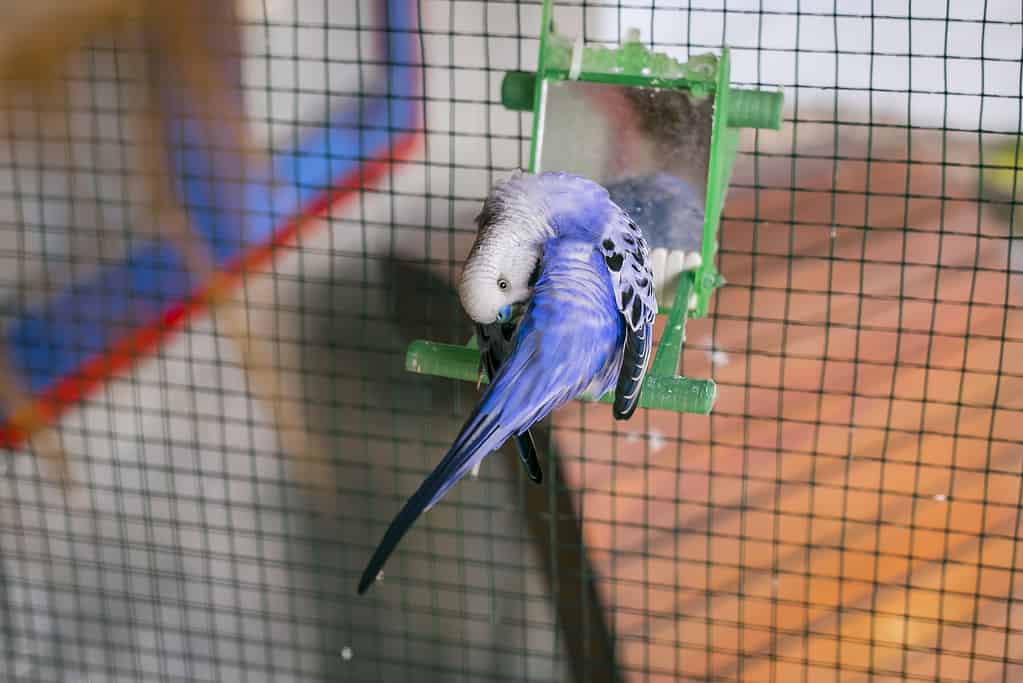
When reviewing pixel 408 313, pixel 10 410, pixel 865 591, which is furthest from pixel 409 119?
pixel 865 591

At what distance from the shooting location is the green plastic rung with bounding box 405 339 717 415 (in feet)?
3.18

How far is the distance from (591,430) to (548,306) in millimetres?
741

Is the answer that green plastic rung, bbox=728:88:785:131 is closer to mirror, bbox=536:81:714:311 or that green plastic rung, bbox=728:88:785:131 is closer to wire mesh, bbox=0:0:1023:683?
mirror, bbox=536:81:714:311

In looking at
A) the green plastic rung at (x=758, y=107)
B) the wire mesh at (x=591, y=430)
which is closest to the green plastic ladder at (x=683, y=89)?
the green plastic rung at (x=758, y=107)

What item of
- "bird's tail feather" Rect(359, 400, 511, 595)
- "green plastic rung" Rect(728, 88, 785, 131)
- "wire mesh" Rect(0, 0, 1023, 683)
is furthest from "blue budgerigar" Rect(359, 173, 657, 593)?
"wire mesh" Rect(0, 0, 1023, 683)

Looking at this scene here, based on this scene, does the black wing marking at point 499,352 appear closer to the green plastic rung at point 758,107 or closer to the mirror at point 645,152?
the mirror at point 645,152

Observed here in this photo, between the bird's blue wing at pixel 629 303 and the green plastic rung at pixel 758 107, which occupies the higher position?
the green plastic rung at pixel 758 107

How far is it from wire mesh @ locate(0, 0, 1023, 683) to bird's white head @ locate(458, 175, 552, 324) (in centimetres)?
39

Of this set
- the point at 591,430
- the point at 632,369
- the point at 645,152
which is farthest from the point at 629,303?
the point at 591,430

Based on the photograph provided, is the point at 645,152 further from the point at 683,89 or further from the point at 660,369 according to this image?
the point at 660,369

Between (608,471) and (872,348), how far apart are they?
0.46m

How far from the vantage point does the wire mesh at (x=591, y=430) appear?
4.91 feet

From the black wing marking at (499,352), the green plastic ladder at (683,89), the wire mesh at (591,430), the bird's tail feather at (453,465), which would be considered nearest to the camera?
the bird's tail feather at (453,465)

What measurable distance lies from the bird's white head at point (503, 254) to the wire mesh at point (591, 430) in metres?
0.39
